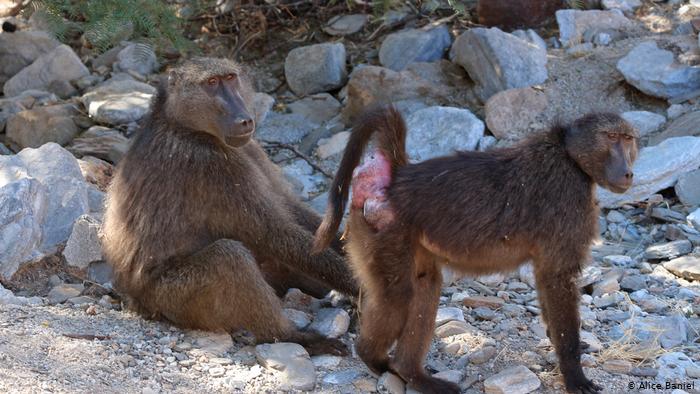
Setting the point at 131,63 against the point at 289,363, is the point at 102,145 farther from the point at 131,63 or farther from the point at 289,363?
the point at 289,363

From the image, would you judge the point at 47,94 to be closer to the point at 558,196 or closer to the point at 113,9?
the point at 113,9

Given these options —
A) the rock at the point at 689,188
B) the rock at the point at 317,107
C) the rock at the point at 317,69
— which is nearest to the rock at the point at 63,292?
the rock at the point at 317,107

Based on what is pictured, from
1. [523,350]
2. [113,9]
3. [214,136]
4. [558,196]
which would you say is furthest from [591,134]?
[113,9]

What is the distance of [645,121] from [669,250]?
4.84ft

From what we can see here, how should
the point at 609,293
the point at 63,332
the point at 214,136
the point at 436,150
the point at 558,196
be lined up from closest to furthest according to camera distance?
the point at 558,196
the point at 63,332
the point at 214,136
the point at 609,293
the point at 436,150

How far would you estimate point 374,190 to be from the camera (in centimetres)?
399

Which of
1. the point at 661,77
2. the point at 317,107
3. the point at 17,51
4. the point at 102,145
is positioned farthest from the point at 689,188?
the point at 17,51

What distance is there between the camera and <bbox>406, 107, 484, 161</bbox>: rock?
21.9ft

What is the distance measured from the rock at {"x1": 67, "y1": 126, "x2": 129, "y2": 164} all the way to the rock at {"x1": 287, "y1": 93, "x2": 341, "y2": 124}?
A: 144 centimetres

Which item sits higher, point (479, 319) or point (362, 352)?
point (362, 352)

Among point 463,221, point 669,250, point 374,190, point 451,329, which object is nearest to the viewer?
point 463,221

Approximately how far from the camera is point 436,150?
669 cm

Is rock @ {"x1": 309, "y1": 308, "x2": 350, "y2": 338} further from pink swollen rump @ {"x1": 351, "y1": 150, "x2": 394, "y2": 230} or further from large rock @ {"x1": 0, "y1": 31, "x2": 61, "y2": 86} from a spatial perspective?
large rock @ {"x1": 0, "y1": 31, "x2": 61, "y2": 86}

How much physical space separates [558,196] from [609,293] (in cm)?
125
